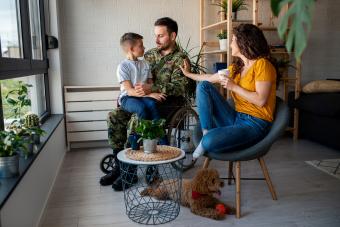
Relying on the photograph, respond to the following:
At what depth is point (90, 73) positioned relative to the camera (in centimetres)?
367

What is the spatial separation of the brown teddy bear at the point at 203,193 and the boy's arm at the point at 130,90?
75cm

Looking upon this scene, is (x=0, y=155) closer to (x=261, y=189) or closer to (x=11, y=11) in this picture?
(x=11, y=11)

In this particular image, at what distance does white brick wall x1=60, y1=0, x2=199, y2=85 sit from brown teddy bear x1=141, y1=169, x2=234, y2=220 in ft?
6.50

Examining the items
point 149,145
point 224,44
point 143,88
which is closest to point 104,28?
point 224,44

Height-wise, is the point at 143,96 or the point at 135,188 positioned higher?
the point at 143,96

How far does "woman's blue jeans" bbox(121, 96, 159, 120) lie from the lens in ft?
8.05

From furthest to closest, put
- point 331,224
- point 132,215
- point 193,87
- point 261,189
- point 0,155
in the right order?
1. point 193,87
2. point 261,189
3. point 132,215
4. point 331,224
5. point 0,155

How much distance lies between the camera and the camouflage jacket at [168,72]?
8.61 ft

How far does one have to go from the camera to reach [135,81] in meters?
2.64

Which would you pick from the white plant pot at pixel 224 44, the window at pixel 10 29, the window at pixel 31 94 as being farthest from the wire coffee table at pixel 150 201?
the white plant pot at pixel 224 44

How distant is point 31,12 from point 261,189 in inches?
92.8

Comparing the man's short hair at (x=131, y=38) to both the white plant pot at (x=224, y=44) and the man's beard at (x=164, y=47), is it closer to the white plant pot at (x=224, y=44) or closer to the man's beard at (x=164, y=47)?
the man's beard at (x=164, y=47)

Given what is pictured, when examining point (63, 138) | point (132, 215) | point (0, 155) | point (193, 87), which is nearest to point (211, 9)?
point (193, 87)

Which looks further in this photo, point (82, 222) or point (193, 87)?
point (193, 87)
